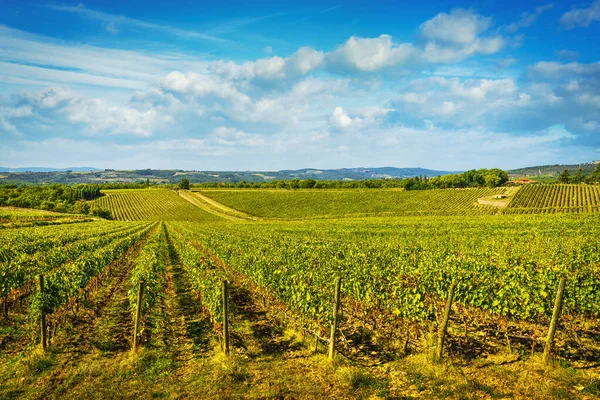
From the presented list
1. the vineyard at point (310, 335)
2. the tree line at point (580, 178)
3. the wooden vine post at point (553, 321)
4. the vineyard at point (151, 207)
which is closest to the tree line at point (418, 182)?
the tree line at point (580, 178)

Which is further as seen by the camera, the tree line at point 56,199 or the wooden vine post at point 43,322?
the tree line at point 56,199

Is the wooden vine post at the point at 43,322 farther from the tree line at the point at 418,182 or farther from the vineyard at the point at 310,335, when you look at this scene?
the tree line at the point at 418,182

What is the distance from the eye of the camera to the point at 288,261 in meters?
18.1

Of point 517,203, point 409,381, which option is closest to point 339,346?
point 409,381

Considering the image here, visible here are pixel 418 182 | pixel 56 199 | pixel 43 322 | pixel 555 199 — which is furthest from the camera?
pixel 418 182

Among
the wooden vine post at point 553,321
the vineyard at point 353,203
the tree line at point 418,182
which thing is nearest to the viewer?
the wooden vine post at point 553,321

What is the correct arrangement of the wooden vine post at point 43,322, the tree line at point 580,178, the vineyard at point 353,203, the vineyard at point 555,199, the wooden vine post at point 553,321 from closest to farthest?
the wooden vine post at point 553,321, the wooden vine post at point 43,322, the vineyard at point 555,199, the vineyard at point 353,203, the tree line at point 580,178

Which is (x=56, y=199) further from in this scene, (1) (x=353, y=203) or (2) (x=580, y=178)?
(2) (x=580, y=178)

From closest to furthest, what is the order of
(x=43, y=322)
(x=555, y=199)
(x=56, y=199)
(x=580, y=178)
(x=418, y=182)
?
(x=43, y=322), (x=555, y=199), (x=56, y=199), (x=418, y=182), (x=580, y=178)

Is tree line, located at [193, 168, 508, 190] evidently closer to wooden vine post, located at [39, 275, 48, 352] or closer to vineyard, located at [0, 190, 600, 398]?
vineyard, located at [0, 190, 600, 398]

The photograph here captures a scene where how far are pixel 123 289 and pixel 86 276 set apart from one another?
3.13m

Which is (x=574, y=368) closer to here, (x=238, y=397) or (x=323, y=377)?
(x=323, y=377)

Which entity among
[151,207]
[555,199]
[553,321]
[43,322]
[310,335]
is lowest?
[151,207]

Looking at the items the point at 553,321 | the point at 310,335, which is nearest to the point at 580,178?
the point at 553,321
